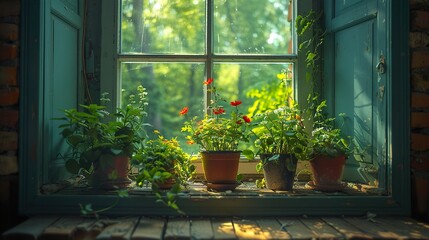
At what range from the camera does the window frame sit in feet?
7.87

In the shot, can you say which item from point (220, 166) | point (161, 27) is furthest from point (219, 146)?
point (161, 27)

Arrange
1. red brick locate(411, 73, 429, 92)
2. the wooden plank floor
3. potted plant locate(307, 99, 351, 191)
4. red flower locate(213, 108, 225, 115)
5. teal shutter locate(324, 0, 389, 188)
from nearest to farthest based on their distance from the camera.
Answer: the wooden plank floor → red brick locate(411, 73, 429, 92) → teal shutter locate(324, 0, 389, 188) → potted plant locate(307, 99, 351, 191) → red flower locate(213, 108, 225, 115)

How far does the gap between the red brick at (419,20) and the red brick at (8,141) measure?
2095mm

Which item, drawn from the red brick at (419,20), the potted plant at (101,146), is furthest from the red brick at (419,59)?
the potted plant at (101,146)

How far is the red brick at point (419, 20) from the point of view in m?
2.50

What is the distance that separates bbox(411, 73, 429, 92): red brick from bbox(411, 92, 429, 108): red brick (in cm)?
3

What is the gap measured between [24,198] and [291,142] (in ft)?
4.73

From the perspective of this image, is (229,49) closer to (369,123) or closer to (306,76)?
(306,76)

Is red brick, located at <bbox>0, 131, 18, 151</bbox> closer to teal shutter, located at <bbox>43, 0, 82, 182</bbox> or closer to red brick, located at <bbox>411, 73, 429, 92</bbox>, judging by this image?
teal shutter, located at <bbox>43, 0, 82, 182</bbox>

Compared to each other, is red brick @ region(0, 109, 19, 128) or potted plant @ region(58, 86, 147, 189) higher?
red brick @ region(0, 109, 19, 128)

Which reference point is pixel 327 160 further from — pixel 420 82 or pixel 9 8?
pixel 9 8

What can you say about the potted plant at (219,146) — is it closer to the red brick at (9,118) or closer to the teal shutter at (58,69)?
the teal shutter at (58,69)

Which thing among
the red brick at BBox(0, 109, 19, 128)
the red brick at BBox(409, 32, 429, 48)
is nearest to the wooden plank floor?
the red brick at BBox(0, 109, 19, 128)

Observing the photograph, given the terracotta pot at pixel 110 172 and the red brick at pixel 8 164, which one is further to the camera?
the terracotta pot at pixel 110 172
